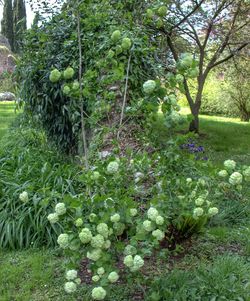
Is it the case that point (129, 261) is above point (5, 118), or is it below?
above

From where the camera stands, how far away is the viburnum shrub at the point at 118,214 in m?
1.80

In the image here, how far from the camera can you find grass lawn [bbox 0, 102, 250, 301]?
2.21 m

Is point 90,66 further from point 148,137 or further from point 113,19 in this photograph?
point 148,137

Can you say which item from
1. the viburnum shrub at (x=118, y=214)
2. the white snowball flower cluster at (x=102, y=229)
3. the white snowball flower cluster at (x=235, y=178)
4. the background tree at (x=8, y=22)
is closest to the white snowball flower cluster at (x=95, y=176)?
the viburnum shrub at (x=118, y=214)

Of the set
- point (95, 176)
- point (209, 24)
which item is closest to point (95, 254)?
point (95, 176)

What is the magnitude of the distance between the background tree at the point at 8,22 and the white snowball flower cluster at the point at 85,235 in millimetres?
22834

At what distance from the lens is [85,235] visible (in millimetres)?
1717

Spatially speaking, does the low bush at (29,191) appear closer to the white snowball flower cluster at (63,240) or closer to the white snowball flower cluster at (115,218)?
the white snowball flower cluster at (63,240)

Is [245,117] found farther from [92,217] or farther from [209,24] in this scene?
[92,217]

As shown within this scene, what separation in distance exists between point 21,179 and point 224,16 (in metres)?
5.30

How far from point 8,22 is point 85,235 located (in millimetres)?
23664

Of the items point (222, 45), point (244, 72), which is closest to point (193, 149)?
point (222, 45)

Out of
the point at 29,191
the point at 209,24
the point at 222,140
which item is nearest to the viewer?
the point at 29,191

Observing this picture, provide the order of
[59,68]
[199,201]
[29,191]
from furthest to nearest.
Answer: [59,68] → [29,191] → [199,201]
